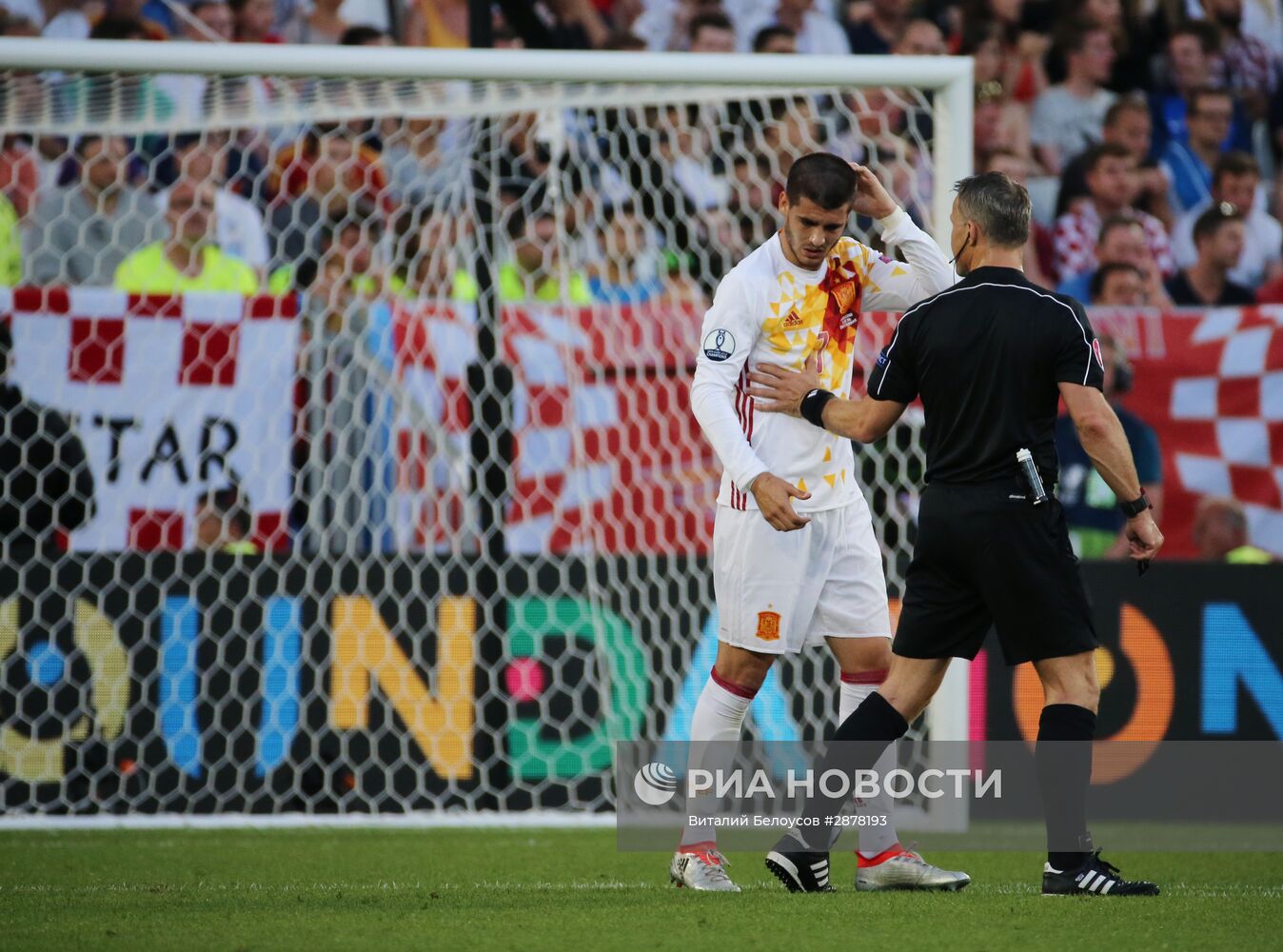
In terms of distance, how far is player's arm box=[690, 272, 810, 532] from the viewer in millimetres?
4422

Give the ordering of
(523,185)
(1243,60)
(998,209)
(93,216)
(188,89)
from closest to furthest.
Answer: (998,209), (188,89), (523,185), (93,216), (1243,60)

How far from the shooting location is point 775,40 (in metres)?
9.72

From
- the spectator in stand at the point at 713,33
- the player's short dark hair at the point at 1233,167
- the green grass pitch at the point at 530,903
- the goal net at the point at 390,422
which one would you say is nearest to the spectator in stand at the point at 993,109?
the player's short dark hair at the point at 1233,167

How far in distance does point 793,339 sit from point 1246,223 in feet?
20.9

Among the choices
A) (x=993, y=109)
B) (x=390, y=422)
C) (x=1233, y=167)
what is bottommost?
(x=390, y=422)

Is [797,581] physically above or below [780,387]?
below

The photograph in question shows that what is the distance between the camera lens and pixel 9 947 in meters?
3.60

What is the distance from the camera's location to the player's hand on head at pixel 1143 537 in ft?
13.5

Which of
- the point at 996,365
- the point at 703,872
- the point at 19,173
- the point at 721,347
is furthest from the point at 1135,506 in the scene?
the point at 19,173

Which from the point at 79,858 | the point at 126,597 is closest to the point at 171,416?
the point at 126,597

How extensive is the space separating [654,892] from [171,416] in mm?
3409

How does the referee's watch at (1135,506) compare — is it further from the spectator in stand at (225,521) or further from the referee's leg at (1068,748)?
the spectator in stand at (225,521)

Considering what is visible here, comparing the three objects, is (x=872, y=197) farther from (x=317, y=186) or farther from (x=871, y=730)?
(x=317, y=186)

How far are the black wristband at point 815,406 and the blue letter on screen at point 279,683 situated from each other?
2.85 metres
